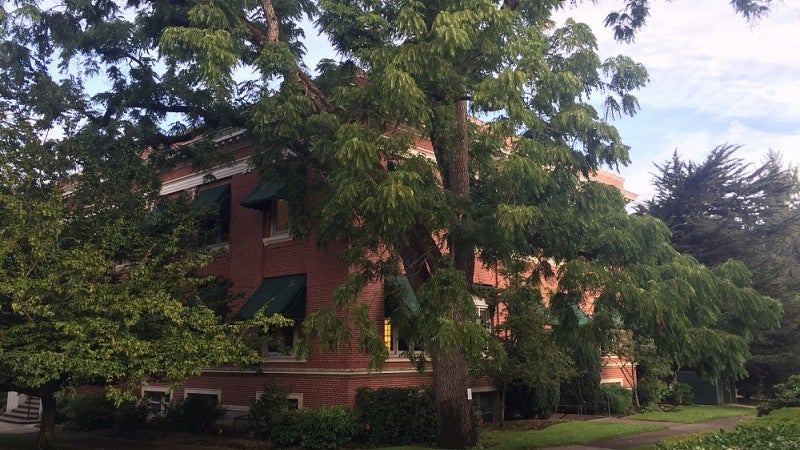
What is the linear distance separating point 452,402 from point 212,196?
11546mm

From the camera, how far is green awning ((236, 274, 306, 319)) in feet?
58.7

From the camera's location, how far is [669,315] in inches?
471

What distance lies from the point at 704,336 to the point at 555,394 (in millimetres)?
9962

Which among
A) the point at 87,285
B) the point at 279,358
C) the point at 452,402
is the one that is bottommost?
the point at 452,402

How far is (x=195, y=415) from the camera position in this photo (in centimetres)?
1947

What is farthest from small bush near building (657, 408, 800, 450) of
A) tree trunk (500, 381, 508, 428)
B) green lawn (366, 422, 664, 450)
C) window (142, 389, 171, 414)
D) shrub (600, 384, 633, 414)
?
window (142, 389, 171, 414)

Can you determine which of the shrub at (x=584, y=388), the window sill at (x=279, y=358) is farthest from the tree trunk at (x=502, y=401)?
the window sill at (x=279, y=358)

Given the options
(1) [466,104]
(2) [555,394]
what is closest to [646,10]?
(1) [466,104]

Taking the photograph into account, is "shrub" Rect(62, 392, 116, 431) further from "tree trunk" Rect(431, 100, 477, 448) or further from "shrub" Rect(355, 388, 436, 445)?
"tree trunk" Rect(431, 100, 477, 448)

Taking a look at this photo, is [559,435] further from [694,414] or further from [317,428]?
[694,414]

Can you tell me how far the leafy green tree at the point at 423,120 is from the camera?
1172 cm

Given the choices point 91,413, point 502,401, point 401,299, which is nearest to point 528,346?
point 502,401

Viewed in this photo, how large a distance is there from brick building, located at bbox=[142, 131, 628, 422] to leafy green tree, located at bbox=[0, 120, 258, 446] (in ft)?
9.73

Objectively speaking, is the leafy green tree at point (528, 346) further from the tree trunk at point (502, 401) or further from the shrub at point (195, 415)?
the shrub at point (195, 415)
